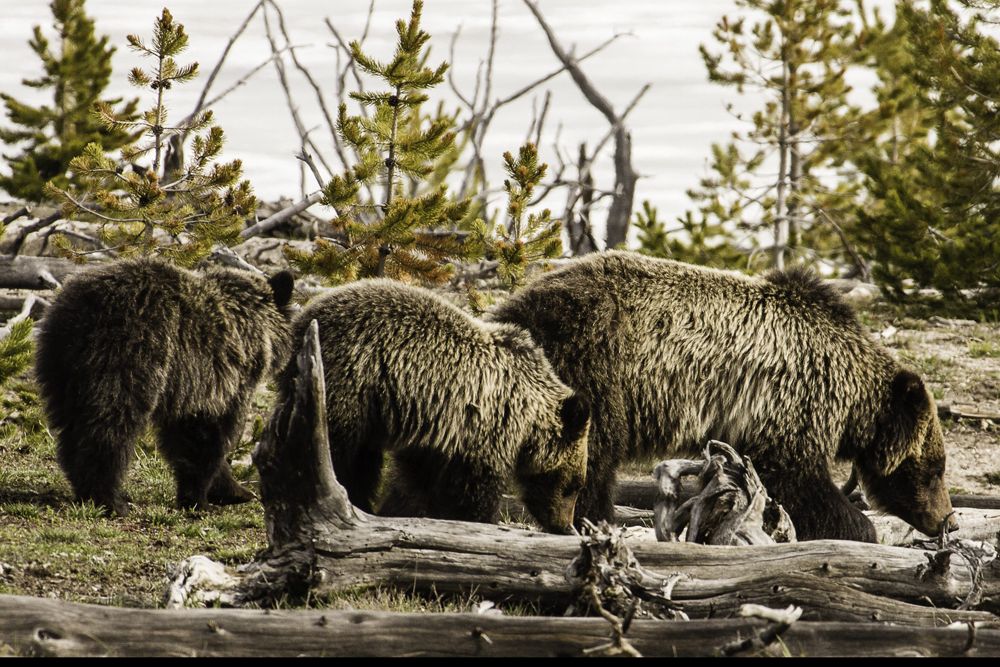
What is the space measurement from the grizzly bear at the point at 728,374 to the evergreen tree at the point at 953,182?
11114 mm

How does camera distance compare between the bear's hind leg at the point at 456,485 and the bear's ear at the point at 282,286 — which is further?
the bear's ear at the point at 282,286

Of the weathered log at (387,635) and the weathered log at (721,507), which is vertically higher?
the weathered log at (387,635)

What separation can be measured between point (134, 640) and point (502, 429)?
9.94 feet

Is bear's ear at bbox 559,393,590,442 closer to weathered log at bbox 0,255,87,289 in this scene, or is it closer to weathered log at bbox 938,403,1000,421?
weathered log at bbox 938,403,1000,421

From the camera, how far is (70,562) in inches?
286

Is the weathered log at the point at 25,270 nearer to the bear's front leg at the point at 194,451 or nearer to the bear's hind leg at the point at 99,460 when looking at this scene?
the bear's front leg at the point at 194,451

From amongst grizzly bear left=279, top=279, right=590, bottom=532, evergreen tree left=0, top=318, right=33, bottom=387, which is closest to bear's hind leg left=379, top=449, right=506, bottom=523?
grizzly bear left=279, top=279, right=590, bottom=532

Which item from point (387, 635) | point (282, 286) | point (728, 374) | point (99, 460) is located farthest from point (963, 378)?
point (387, 635)

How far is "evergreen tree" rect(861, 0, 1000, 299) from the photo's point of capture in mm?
18469

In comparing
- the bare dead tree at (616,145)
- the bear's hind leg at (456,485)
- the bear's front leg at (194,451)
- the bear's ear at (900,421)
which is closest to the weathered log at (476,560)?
the bear's hind leg at (456,485)

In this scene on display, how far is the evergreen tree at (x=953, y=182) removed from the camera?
1847 centimetres

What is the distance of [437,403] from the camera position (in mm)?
7008

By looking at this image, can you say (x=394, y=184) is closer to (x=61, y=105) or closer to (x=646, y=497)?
(x=646, y=497)

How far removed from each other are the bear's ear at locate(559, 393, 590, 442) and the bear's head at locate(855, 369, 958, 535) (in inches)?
90.2
